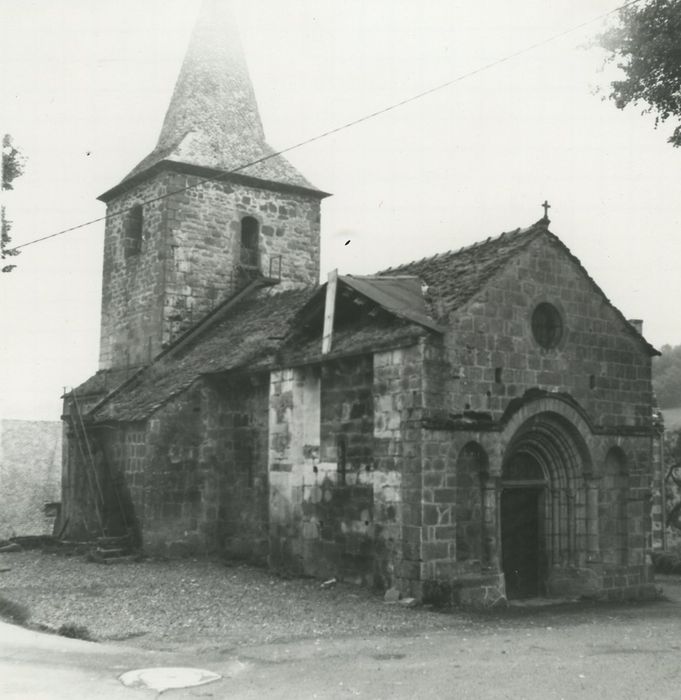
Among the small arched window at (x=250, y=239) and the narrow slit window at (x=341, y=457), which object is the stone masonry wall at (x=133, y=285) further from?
the narrow slit window at (x=341, y=457)

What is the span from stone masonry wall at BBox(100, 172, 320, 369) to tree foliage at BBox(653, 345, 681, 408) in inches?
1072

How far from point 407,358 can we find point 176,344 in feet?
32.8

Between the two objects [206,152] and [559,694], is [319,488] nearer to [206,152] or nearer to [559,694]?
[559,694]

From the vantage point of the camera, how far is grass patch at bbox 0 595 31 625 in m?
12.2

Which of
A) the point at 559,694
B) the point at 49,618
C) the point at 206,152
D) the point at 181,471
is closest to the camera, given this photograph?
the point at 559,694

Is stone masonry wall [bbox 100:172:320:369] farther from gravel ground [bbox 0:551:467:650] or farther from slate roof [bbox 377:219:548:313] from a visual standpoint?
slate roof [bbox 377:219:548:313]

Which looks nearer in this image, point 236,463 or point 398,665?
point 398,665

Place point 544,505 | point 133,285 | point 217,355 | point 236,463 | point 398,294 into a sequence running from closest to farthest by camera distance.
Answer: point 398,294, point 544,505, point 236,463, point 217,355, point 133,285

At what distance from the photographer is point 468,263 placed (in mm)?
15547

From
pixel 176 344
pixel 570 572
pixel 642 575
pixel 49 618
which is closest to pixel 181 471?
pixel 176 344

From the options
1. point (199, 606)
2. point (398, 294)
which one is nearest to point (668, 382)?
point (398, 294)

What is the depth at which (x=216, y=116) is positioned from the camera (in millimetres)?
25266

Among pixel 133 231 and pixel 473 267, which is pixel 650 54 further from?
pixel 133 231

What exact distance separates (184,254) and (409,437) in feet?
38.0
